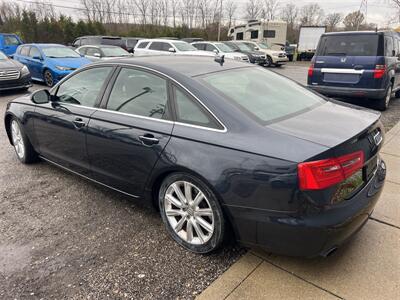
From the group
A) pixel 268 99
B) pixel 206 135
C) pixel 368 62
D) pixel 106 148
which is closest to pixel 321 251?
pixel 206 135

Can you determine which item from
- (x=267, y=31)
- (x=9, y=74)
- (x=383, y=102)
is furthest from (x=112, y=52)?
(x=267, y=31)

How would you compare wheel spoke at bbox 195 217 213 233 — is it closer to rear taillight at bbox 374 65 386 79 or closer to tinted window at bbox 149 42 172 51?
rear taillight at bbox 374 65 386 79

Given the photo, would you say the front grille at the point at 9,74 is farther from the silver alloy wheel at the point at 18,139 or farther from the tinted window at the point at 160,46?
the silver alloy wheel at the point at 18,139

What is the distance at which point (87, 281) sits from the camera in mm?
2457

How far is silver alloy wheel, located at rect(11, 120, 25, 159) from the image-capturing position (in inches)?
179

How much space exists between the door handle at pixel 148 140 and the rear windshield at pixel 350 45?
6170 mm

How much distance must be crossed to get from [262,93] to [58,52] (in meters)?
11.0

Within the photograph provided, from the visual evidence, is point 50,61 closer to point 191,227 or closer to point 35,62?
point 35,62

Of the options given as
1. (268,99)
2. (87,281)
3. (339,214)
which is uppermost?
(268,99)

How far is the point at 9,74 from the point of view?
1015cm

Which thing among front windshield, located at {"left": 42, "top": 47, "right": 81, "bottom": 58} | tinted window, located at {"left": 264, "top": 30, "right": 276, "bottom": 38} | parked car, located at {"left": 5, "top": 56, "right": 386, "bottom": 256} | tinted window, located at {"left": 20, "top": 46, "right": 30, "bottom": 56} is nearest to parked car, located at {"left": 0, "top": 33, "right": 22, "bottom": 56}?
tinted window, located at {"left": 20, "top": 46, "right": 30, "bottom": 56}

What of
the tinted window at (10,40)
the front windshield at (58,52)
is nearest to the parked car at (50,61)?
the front windshield at (58,52)

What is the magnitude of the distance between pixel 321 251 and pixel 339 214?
0.27 metres

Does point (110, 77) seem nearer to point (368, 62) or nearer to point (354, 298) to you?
point (354, 298)
